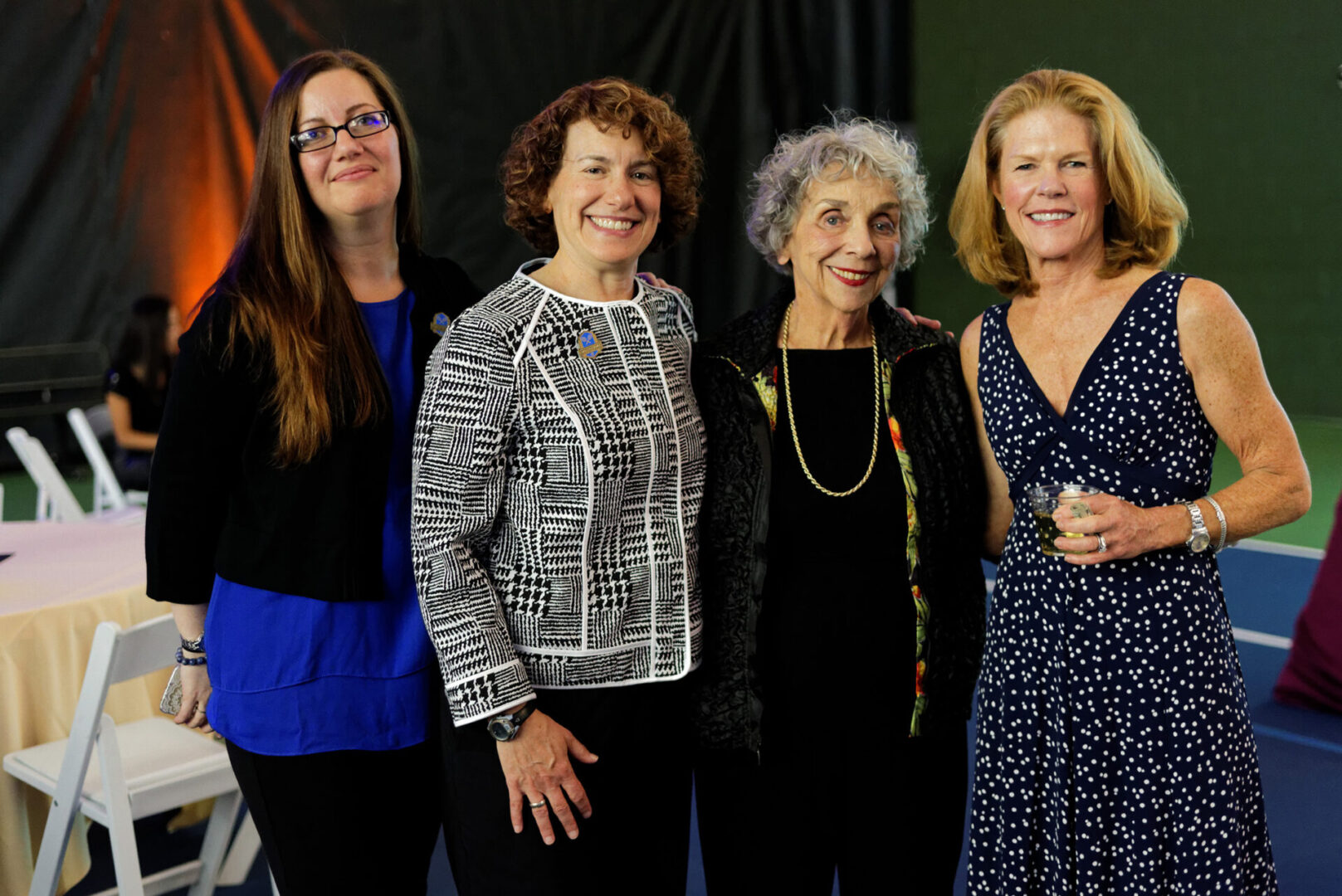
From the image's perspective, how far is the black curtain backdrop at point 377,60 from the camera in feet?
26.1

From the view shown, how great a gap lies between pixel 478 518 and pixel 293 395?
1.06 ft

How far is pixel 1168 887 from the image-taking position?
176 cm

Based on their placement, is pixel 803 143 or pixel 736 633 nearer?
pixel 736 633

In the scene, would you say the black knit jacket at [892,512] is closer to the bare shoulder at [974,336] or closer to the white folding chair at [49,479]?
the bare shoulder at [974,336]

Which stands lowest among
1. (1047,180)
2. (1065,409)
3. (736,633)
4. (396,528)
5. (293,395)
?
(736,633)

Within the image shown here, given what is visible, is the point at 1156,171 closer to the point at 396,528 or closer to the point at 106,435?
the point at 396,528

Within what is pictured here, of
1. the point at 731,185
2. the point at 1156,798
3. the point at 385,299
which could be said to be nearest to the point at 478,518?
the point at 385,299

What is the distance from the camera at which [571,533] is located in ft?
5.48

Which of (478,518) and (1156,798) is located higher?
(478,518)

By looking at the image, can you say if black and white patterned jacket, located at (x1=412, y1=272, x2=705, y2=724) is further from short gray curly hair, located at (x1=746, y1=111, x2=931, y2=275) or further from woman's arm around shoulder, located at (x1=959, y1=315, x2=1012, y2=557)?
woman's arm around shoulder, located at (x1=959, y1=315, x2=1012, y2=557)

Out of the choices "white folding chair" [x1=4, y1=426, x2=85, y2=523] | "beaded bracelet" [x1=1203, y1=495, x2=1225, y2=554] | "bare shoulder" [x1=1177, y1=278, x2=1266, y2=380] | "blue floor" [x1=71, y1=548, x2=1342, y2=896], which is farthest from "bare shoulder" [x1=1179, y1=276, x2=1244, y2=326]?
"white folding chair" [x1=4, y1=426, x2=85, y2=523]

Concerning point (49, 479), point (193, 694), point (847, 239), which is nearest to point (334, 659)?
point (193, 694)

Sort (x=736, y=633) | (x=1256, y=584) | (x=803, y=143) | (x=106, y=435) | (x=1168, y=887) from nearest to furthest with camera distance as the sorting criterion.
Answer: (x=1168, y=887), (x=736, y=633), (x=803, y=143), (x=1256, y=584), (x=106, y=435)

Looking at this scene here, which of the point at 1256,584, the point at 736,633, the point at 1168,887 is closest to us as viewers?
the point at 1168,887
